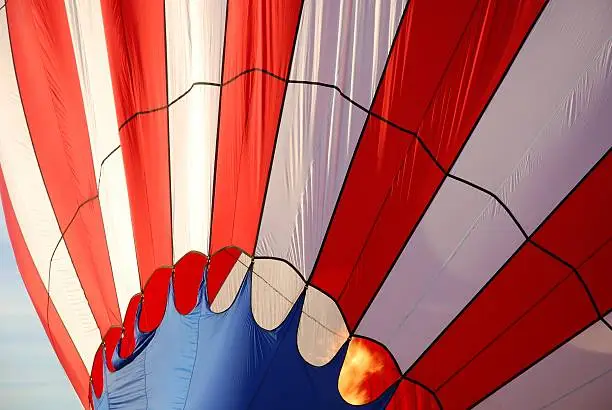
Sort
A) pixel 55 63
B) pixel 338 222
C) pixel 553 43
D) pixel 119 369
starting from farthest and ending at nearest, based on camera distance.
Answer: pixel 55 63
pixel 119 369
pixel 338 222
pixel 553 43

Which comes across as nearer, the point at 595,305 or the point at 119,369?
the point at 595,305

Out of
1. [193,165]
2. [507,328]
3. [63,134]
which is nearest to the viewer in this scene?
[507,328]

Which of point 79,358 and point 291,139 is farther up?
point 291,139

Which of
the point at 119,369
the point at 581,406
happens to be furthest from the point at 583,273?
the point at 119,369

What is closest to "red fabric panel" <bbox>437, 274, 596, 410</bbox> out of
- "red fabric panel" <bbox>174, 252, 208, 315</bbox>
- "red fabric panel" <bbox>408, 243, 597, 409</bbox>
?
"red fabric panel" <bbox>408, 243, 597, 409</bbox>

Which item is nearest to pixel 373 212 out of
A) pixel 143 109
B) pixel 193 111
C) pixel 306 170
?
pixel 306 170

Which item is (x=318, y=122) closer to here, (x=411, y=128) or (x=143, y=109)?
(x=411, y=128)

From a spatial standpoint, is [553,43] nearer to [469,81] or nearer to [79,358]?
[469,81]
